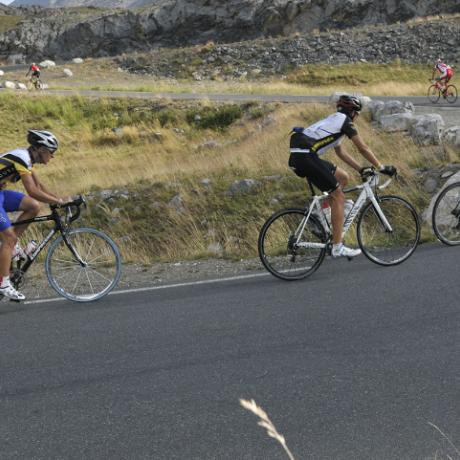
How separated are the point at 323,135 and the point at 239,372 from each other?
3364 millimetres

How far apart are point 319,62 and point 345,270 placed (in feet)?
120

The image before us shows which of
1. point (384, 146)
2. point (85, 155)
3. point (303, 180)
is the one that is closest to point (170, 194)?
point (303, 180)

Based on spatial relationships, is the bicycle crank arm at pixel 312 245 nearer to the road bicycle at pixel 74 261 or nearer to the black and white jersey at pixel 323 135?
the black and white jersey at pixel 323 135

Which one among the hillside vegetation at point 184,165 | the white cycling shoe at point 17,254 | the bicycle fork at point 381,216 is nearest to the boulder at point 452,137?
the hillside vegetation at point 184,165

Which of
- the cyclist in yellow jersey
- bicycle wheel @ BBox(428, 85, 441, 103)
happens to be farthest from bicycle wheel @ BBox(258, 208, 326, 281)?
bicycle wheel @ BBox(428, 85, 441, 103)

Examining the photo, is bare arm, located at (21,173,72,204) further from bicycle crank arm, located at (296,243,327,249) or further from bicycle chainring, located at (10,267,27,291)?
bicycle crank arm, located at (296,243,327,249)

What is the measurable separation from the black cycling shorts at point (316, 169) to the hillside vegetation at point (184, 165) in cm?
220

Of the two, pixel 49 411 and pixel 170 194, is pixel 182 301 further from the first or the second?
pixel 170 194

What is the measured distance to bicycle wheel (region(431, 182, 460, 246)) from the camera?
7.55 meters

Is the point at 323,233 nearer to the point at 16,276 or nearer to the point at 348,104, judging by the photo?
→ the point at 348,104

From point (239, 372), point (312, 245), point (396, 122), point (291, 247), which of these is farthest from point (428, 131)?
point (239, 372)

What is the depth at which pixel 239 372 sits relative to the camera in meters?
4.35

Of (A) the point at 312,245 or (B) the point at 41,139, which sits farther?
(A) the point at 312,245

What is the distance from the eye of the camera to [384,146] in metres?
13.8
